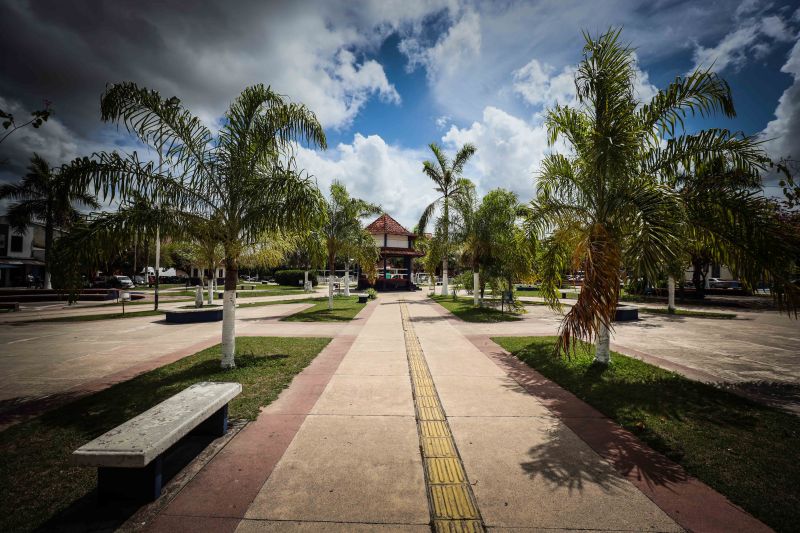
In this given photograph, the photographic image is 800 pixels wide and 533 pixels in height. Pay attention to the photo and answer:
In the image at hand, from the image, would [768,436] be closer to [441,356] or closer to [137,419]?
[441,356]

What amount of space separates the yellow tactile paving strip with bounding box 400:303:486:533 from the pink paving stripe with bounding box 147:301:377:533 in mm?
1595

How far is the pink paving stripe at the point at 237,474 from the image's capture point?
263 centimetres

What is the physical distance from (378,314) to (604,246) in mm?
11674

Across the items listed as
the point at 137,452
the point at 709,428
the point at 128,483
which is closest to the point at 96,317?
the point at 128,483

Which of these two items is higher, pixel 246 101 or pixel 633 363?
pixel 246 101

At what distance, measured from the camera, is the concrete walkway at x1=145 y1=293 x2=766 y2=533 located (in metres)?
2.67

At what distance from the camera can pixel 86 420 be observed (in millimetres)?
4402

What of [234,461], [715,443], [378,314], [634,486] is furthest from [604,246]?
[378,314]

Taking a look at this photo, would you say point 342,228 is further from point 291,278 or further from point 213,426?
point 291,278

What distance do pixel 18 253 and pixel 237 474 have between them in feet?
165

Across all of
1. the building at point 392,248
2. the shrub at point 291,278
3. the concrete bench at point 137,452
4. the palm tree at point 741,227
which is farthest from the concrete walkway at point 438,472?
the shrub at point 291,278

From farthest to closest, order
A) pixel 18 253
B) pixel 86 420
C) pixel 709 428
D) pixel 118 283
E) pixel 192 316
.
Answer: pixel 118 283
pixel 18 253
pixel 192 316
pixel 86 420
pixel 709 428

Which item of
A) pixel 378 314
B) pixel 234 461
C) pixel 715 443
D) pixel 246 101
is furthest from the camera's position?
pixel 378 314

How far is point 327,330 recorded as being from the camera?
11.4 m
